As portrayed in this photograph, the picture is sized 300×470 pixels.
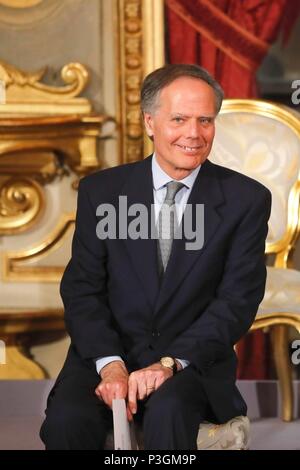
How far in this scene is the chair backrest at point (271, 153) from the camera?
143 inches

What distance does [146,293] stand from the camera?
7.25 feet

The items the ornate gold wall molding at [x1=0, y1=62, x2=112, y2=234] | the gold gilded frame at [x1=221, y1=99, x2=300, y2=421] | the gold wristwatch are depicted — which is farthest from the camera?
the ornate gold wall molding at [x1=0, y1=62, x2=112, y2=234]

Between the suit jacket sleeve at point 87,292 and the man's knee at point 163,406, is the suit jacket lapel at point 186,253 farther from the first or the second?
the man's knee at point 163,406

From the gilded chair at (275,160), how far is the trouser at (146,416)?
5.07 feet

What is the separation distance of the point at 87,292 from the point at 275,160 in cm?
158

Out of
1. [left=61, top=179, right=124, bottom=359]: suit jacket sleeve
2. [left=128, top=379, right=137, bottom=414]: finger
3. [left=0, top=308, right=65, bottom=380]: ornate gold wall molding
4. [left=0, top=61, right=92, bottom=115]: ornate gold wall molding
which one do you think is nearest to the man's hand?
[left=128, top=379, right=137, bottom=414]: finger

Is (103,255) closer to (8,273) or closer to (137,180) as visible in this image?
(137,180)

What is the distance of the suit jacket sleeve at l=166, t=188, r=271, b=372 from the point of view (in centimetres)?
215

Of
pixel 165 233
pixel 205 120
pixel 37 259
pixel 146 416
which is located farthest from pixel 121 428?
pixel 37 259

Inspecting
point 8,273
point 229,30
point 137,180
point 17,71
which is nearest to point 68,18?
point 17,71

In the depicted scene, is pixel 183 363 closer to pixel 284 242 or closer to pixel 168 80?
pixel 168 80

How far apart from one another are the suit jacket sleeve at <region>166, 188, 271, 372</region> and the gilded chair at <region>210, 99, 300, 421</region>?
4.44 ft

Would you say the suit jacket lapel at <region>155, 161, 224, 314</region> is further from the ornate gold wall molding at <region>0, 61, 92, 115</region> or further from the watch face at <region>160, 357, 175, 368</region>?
the ornate gold wall molding at <region>0, 61, 92, 115</region>

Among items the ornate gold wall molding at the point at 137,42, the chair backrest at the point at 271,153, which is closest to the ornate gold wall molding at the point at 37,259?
the ornate gold wall molding at the point at 137,42
